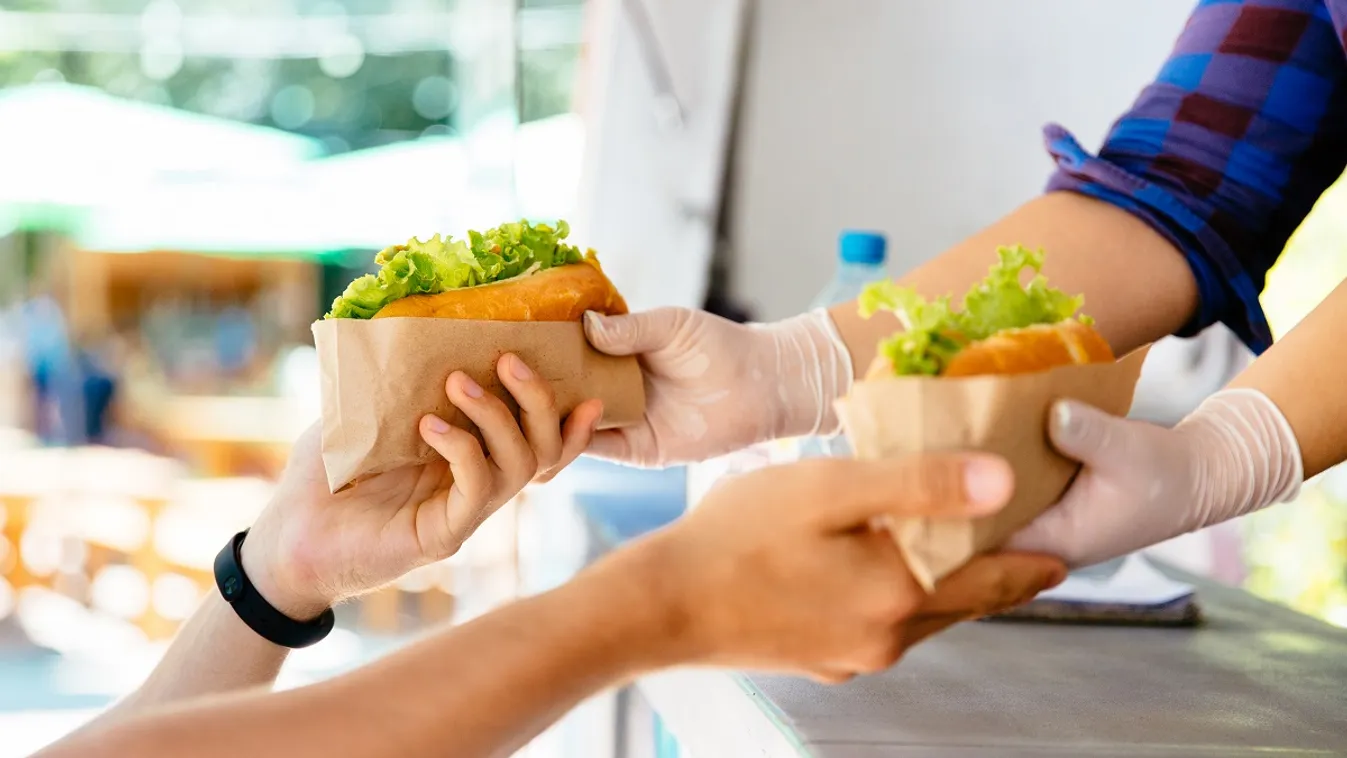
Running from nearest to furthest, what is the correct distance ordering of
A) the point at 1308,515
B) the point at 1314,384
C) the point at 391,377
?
the point at 1314,384, the point at 391,377, the point at 1308,515

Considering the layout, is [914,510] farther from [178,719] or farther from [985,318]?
[178,719]

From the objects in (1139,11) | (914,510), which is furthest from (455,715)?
(1139,11)

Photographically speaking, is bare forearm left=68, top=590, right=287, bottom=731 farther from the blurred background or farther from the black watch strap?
the blurred background

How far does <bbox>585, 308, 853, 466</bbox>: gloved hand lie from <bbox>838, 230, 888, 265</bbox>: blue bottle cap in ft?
0.70

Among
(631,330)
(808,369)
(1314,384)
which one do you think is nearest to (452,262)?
(631,330)

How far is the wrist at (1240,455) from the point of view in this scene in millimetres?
1109

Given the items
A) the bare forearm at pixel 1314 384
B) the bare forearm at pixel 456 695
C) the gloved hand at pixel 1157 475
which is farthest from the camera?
the bare forearm at pixel 1314 384

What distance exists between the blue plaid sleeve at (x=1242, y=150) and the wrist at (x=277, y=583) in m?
1.14

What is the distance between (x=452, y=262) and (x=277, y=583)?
450 millimetres

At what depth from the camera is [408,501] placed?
148 centimetres

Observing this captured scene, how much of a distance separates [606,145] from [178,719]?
12.1 ft

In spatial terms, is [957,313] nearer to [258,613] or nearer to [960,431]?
[960,431]

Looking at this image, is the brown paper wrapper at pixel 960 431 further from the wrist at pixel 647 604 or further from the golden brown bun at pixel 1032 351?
the wrist at pixel 647 604

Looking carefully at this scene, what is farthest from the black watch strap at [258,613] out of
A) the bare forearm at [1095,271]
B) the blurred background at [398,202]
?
the blurred background at [398,202]
